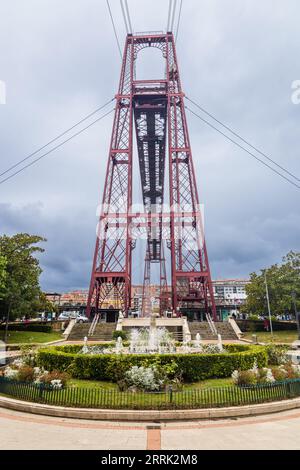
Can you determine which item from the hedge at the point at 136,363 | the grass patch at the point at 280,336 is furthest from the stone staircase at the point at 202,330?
the hedge at the point at 136,363

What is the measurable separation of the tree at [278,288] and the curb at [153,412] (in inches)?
1009

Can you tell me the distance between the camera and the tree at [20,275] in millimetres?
26953

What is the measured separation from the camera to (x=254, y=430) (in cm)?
727

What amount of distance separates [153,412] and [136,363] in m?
3.35

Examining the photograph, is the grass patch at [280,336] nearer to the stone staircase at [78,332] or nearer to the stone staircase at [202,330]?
the stone staircase at [202,330]

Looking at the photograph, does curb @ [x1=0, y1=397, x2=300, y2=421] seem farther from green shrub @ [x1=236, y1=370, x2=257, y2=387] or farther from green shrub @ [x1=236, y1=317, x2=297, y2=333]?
green shrub @ [x1=236, y1=317, x2=297, y2=333]

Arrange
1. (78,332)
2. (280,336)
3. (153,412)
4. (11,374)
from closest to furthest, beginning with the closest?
(153,412) → (11,374) → (78,332) → (280,336)

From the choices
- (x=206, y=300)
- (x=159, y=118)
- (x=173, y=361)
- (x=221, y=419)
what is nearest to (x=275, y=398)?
(x=221, y=419)

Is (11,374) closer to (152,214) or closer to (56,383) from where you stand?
(56,383)

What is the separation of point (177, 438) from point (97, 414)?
93.1 inches

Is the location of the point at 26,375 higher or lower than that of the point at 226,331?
lower

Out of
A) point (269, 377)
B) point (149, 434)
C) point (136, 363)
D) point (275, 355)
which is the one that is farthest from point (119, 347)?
point (149, 434)

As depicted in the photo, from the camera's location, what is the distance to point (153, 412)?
8109mm
